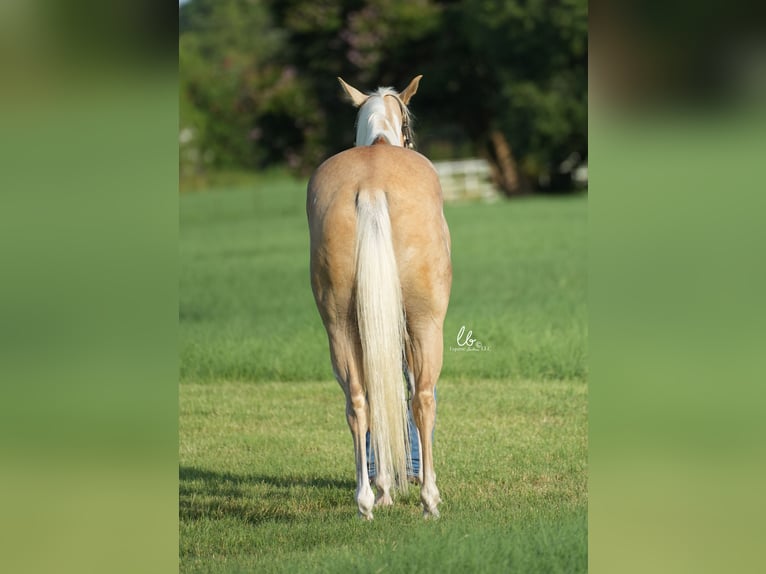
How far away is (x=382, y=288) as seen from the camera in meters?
4.36

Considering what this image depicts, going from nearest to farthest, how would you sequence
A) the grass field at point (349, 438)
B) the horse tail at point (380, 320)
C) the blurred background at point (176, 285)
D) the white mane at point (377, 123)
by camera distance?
the blurred background at point (176, 285)
the grass field at point (349, 438)
the horse tail at point (380, 320)
the white mane at point (377, 123)

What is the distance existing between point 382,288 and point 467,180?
2231 cm

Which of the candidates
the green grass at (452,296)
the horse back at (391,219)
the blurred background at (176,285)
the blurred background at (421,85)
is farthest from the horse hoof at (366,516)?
the blurred background at (421,85)

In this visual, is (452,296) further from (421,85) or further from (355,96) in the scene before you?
(421,85)

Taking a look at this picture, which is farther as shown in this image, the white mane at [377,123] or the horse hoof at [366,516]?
the white mane at [377,123]

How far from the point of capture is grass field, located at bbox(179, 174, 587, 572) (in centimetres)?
408

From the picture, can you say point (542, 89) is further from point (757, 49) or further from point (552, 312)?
point (757, 49)

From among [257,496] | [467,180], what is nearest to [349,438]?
[257,496]

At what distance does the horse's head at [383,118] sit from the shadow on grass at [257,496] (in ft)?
6.40

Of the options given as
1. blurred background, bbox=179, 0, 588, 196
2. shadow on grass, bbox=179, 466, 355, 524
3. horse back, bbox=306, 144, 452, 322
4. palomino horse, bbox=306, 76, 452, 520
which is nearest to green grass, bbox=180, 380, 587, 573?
shadow on grass, bbox=179, 466, 355, 524

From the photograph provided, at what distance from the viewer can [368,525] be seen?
4438mm

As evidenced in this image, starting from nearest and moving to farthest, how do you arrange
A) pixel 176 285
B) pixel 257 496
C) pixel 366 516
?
pixel 176 285
pixel 366 516
pixel 257 496

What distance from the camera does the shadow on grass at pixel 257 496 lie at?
496 centimetres

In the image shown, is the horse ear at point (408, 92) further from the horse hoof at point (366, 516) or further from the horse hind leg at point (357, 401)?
the horse hoof at point (366, 516)
